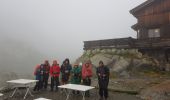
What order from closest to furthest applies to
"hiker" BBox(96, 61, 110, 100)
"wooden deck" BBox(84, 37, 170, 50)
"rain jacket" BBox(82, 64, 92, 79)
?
1. "hiker" BBox(96, 61, 110, 100)
2. "rain jacket" BBox(82, 64, 92, 79)
3. "wooden deck" BBox(84, 37, 170, 50)

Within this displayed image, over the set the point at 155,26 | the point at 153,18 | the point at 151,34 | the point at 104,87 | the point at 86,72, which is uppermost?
the point at 153,18

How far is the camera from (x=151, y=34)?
27.6 m

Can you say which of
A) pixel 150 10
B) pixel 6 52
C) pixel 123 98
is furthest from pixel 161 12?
pixel 6 52

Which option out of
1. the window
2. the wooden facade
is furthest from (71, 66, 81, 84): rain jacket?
the window

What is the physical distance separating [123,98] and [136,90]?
234 centimetres

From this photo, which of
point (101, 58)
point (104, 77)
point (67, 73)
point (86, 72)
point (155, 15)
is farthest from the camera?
point (155, 15)

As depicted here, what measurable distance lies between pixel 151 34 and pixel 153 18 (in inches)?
80.5

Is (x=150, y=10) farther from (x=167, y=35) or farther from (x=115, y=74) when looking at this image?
(x=115, y=74)

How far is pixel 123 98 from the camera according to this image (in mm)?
15078

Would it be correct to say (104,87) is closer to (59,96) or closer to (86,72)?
(86,72)

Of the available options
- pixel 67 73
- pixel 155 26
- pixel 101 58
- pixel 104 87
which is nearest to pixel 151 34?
pixel 155 26

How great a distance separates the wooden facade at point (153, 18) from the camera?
86.5ft

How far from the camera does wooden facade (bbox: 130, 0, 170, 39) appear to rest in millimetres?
26359

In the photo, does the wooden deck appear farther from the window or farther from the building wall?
the building wall
